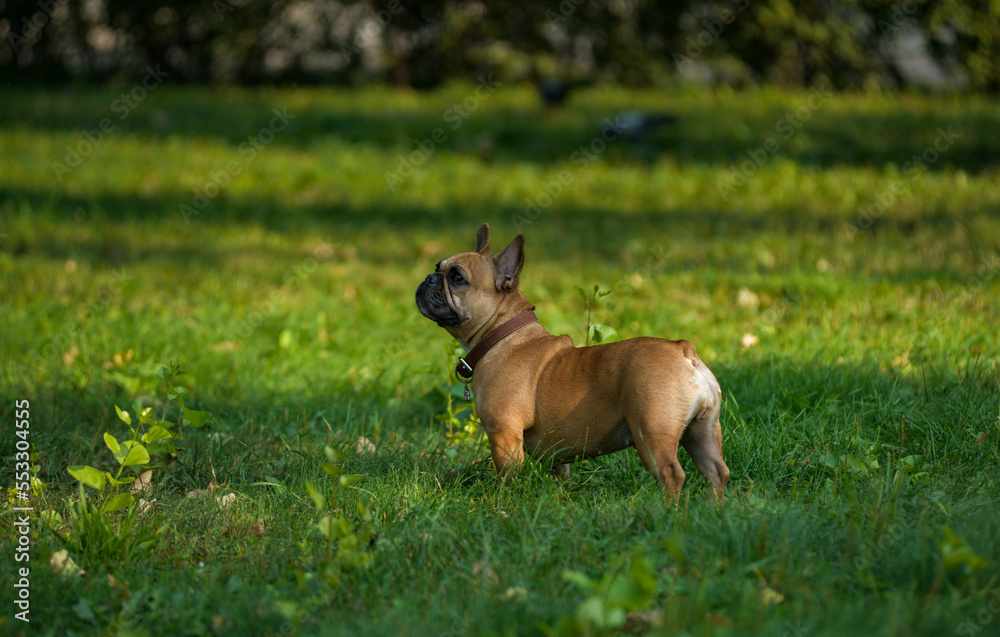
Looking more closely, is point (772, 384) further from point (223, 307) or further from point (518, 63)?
point (518, 63)

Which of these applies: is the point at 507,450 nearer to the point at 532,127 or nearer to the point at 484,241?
the point at 484,241

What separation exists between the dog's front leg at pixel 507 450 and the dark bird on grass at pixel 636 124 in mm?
8145

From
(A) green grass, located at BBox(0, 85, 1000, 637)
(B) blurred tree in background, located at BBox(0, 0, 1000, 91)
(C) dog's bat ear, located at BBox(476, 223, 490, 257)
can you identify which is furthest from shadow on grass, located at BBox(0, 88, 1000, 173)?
(C) dog's bat ear, located at BBox(476, 223, 490, 257)

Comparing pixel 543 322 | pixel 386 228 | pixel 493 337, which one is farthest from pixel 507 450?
pixel 386 228

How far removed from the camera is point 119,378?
4961mm

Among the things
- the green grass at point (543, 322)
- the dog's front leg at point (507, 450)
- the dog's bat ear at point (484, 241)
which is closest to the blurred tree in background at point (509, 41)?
the green grass at point (543, 322)

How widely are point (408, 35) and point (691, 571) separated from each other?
501 inches

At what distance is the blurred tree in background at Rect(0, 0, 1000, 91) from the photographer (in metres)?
11.8

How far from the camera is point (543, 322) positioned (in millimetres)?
5934

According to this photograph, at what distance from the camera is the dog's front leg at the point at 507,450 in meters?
3.45

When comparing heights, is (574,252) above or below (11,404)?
below

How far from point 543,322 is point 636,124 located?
19.2ft

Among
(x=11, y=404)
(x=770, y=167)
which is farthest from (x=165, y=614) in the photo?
(x=770, y=167)

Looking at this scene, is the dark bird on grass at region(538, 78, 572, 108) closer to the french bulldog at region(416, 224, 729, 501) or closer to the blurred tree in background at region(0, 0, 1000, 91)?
the blurred tree in background at region(0, 0, 1000, 91)
